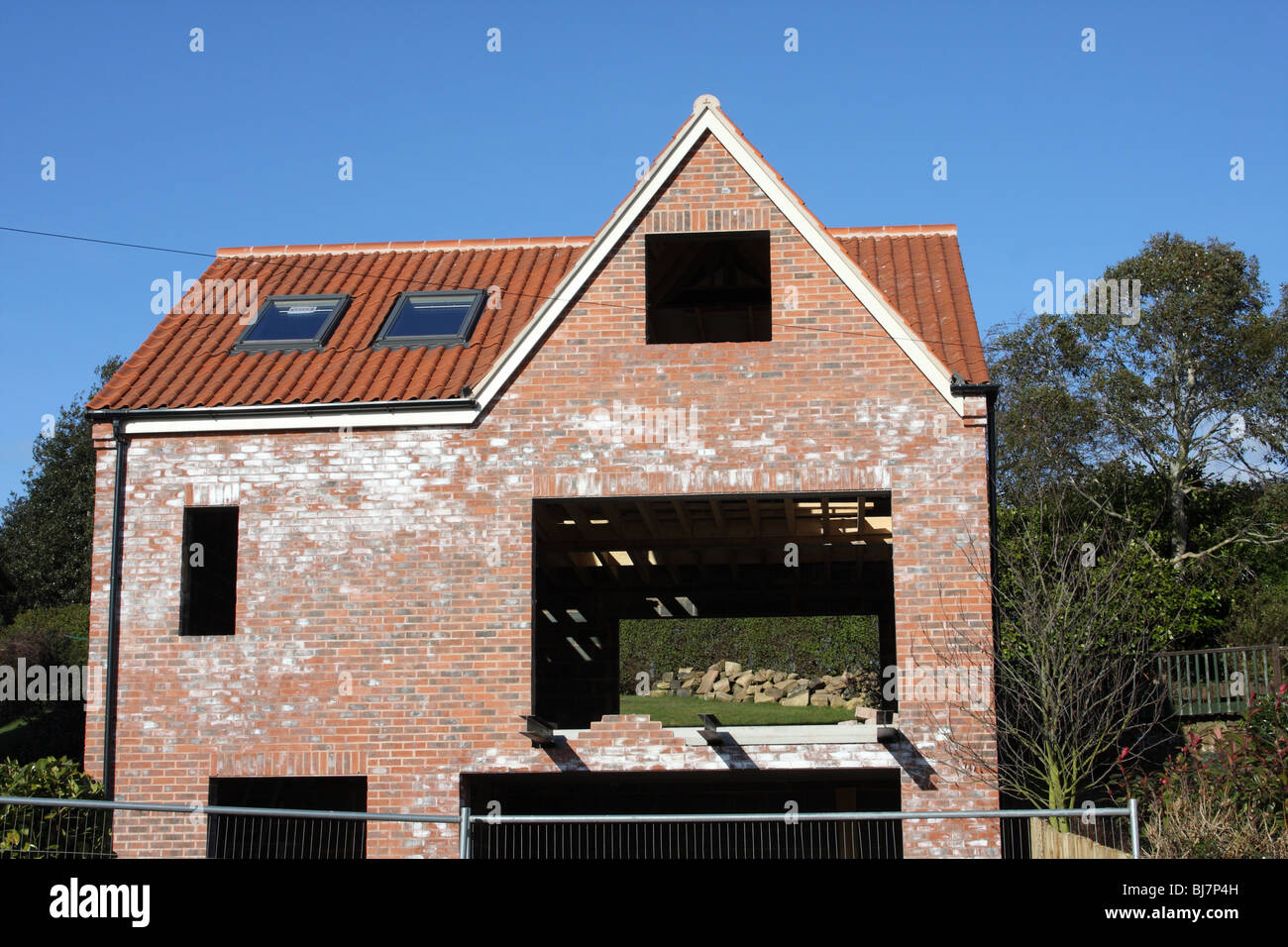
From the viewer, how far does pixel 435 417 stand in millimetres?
15984

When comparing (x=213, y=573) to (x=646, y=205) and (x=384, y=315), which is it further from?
(x=646, y=205)

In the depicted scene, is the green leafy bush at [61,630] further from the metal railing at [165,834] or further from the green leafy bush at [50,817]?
the green leafy bush at [50,817]

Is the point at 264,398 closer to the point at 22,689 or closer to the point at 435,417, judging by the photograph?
the point at 435,417

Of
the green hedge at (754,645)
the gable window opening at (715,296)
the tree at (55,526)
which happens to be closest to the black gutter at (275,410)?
the gable window opening at (715,296)

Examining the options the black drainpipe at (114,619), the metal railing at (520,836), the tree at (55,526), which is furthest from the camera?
the tree at (55,526)

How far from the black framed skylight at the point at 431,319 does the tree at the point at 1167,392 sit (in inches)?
701

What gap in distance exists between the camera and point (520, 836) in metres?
15.9

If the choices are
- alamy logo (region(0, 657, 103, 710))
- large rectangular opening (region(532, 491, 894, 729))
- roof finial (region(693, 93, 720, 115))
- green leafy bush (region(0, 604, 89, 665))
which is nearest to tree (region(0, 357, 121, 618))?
green leafy bush (region(0, 604, 89, 665))

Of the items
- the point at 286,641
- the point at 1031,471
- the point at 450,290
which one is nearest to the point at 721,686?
the point at 1031,471

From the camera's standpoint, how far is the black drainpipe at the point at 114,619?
15508 mm

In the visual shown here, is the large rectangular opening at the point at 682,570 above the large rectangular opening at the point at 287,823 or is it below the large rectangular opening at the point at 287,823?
above

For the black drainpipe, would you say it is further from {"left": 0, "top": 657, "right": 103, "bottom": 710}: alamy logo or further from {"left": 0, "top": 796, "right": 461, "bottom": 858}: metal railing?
{"left": 0, "top": 657, "right": 103, "bottom": 710}: alamy logo
